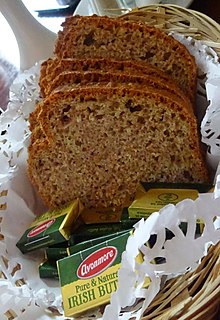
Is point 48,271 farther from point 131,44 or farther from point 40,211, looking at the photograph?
point 131,44

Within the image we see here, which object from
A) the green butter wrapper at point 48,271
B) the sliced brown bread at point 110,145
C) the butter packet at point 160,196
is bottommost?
the green butter wrapper at point 48,271

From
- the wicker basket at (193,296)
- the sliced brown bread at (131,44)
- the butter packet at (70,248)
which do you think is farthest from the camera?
the sliced brown bread at (131,44)

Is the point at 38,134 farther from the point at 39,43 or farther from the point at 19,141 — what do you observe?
the point at 39,43

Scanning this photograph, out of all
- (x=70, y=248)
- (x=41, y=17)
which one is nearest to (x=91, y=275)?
(x=70, y=248)

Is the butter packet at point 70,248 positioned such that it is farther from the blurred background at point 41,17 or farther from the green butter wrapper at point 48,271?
the blurred background at point 41,17

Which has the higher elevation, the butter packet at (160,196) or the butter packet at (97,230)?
the butter packet at (160,196)

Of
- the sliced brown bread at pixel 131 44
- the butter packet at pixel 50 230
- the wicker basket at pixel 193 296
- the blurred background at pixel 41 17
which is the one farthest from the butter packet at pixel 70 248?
the blurred background at pixel 41 17
